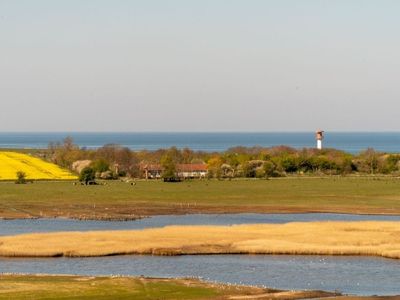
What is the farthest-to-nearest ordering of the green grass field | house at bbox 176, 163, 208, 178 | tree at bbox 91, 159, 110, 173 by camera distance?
house at bbox 176, 163, 208, 178, tree at bbox 91, 159, 110, 173, the green grass field

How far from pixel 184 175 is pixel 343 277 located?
100507mm

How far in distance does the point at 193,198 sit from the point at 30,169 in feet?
174

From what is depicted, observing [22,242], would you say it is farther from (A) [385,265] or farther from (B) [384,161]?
(B) [384,161]

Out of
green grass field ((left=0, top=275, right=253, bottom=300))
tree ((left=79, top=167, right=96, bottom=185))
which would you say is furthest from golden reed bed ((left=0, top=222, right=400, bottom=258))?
tree ((left=79, top=167, right=96, bottom=185))

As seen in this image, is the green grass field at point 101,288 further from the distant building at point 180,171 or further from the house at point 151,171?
the house at point 151,171

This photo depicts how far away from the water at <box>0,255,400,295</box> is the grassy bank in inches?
110

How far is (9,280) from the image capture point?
171ft

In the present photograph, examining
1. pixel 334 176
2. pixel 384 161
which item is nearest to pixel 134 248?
pixel 334 176

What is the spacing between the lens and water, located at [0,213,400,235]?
81500mm

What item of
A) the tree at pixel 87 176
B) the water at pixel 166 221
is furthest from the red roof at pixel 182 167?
the water at pixel 166 221

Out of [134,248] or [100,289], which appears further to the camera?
[134,248]

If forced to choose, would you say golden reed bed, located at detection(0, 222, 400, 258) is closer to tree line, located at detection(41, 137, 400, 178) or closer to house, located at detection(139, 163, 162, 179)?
tree line, located at detection(41, 137, 400, 178)

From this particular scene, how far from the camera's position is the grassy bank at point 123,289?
158 feet

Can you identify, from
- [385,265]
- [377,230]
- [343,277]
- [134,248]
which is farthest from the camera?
[377,230]
